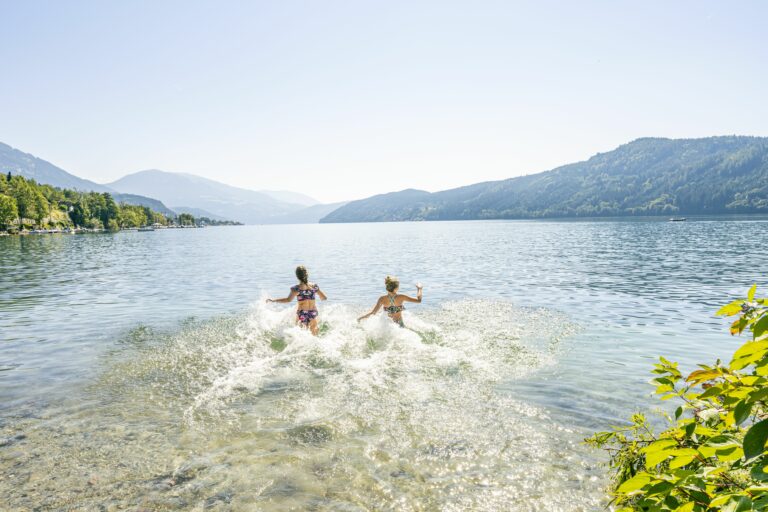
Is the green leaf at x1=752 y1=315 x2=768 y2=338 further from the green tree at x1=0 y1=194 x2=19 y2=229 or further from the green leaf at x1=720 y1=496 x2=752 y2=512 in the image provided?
the green tree at x1=0 y1=194 x2=19 y2=229

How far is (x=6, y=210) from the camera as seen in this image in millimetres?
142625

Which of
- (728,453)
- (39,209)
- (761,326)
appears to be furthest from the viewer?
(39,209)

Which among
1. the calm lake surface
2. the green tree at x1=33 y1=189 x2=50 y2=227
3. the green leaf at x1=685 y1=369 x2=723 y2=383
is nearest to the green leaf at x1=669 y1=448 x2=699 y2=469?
the green leaf at x1=685 y1=369 x2=723 y2=383

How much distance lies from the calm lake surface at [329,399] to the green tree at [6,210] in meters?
158

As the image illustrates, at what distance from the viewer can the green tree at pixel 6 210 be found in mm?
141000

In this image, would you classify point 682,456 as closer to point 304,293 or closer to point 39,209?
point 304,293

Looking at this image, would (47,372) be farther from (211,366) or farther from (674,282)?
(674,282)

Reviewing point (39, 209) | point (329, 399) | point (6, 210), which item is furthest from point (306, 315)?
point (39, 209)

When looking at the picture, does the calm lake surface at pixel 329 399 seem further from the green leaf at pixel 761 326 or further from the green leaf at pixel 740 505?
the green leaf at pixel 761 326

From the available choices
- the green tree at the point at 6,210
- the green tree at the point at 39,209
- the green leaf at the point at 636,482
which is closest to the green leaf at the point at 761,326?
the green leaf at the point at 636,482

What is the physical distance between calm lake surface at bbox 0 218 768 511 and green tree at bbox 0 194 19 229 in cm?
15788

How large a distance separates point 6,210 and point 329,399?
597 ft

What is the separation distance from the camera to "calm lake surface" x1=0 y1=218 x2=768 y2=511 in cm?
729

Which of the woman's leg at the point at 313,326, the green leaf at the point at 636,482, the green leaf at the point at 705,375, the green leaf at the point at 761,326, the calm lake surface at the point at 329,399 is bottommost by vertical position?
the calm lake surface at the point at 329,399
